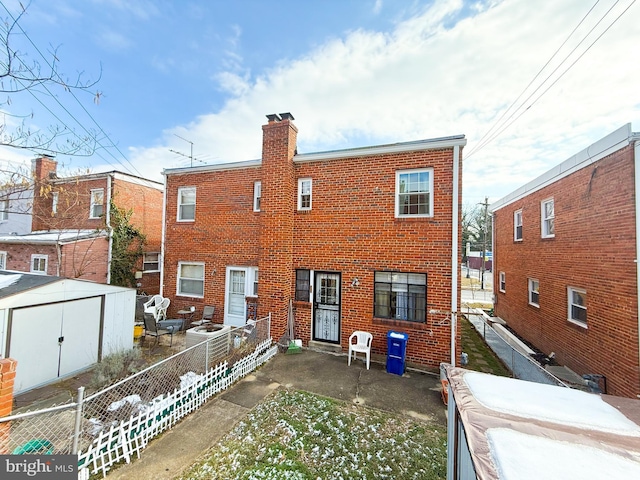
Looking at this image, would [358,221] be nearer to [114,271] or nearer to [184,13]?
[184,13]

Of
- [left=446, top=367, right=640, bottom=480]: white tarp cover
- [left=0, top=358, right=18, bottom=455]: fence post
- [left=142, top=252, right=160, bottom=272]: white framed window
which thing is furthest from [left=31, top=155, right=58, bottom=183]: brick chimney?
[left=446, top=367, right=640, bottom=480]: white tarp cover

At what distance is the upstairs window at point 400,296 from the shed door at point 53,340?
7989 millimetres

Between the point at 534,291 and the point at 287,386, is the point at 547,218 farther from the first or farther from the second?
the point at 287,386

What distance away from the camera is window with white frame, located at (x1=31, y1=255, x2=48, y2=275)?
11.3 metres

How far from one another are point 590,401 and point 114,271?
15437 millimetres

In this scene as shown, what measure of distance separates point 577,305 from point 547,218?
342 cm

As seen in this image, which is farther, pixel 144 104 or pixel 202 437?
pixel 144 104

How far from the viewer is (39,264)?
37.8 feet

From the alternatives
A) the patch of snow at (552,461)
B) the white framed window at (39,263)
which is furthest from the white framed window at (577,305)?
the white framed window at (39,263)

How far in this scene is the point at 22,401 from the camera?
551 cm

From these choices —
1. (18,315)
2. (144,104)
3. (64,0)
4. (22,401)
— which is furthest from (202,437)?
(144,104)

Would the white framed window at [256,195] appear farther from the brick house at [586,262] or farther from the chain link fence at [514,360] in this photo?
the brick house at [586,262]

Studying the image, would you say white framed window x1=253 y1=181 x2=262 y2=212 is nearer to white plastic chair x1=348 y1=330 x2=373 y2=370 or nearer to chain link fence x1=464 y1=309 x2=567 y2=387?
white plastic chair x1=348 y1=330 x2=373 y2=370

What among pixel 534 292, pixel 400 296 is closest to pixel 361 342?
pixel 400 296
